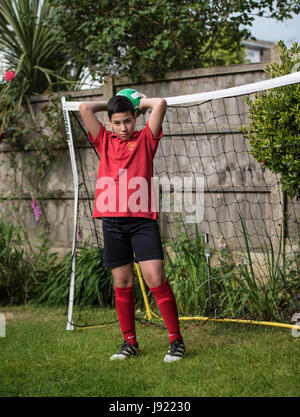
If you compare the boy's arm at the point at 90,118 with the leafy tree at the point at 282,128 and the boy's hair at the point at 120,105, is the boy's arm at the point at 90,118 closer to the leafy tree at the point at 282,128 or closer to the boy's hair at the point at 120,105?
the boy's hair at the point at 120,105

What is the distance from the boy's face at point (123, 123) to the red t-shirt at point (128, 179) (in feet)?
0.23

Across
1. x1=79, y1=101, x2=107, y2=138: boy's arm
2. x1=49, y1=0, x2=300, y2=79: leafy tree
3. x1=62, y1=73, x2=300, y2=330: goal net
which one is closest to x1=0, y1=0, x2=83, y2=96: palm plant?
x1=49, y1=0, x2=300, y2=79: leafy tree

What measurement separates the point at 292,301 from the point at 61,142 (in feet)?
10.0

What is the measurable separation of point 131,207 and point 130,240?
0.26m

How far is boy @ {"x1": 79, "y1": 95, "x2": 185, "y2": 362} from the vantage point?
129 inches

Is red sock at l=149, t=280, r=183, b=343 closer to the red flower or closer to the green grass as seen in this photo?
the green grass

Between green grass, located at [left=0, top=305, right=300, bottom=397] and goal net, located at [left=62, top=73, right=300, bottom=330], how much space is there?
0.30 meters

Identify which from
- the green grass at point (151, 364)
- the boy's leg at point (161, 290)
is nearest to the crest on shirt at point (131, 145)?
the boy's leg at point (161, 290)

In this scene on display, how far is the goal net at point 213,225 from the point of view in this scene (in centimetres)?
427

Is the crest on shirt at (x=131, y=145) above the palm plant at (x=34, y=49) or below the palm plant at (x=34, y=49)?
below

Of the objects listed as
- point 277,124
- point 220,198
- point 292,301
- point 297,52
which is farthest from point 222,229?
point 297,52

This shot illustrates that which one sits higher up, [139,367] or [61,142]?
[61,142]
